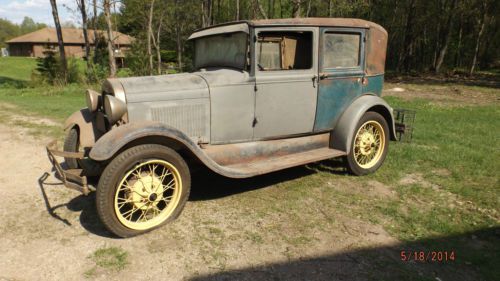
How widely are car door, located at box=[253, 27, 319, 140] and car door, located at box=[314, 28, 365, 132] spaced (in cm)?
13

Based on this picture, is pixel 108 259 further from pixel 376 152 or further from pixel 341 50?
pixel 376 152

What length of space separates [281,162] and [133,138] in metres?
1.81

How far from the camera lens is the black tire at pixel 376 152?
491 centimetres

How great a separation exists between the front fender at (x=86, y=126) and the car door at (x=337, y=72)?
2.76 m

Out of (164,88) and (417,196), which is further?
(417,196)

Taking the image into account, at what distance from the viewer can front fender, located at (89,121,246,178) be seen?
3178mm

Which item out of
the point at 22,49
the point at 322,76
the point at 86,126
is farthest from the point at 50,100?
the point at 22,49

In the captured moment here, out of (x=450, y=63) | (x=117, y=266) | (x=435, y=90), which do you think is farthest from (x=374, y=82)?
(x=450, y=63)

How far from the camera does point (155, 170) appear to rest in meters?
3.70

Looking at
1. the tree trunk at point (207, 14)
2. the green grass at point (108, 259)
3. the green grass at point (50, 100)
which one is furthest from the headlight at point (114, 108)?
the tree trunk at point (207, 14)

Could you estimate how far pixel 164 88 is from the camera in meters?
3.80

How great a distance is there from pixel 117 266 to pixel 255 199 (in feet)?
5.88

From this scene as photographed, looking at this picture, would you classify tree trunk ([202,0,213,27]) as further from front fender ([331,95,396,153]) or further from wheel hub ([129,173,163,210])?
wheel hub ([129,173,163,210])

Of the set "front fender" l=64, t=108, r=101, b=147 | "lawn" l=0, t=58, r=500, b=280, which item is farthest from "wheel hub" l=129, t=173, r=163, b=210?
"front fender" l=64, t=108, r=101, b=147
